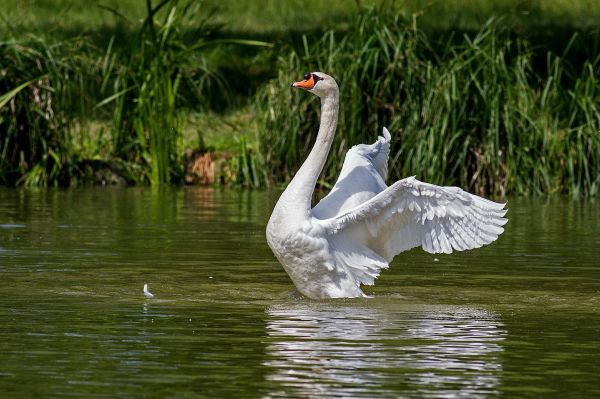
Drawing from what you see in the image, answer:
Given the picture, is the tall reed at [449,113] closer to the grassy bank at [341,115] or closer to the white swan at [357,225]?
the grassy bank at [341,115]

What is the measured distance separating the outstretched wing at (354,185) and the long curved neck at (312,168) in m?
0.18

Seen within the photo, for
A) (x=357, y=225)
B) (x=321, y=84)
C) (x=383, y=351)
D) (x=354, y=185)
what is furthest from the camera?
(x=321, y=84)

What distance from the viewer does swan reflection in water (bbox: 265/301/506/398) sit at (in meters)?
6.43

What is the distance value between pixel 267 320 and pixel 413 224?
1865 mm

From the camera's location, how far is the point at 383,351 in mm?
7352

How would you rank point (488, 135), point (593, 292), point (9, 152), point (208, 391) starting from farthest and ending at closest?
point (9, 152) → point (488, 135) → point (593, 292) → point (208, 391)

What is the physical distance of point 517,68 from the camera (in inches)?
771

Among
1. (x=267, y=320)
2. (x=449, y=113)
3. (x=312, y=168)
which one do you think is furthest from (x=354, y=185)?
(x=449, y=113)

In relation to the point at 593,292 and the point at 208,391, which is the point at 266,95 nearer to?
the point at 593,292

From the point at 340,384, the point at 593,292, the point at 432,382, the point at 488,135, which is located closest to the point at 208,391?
the point at 340,384

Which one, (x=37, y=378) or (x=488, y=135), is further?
(x=488, y=135)

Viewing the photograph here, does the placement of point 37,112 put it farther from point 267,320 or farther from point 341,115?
point 267,320

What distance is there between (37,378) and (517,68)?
13.8m

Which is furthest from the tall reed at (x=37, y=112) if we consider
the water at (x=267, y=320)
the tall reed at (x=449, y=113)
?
the water at (x=267, y=320)
